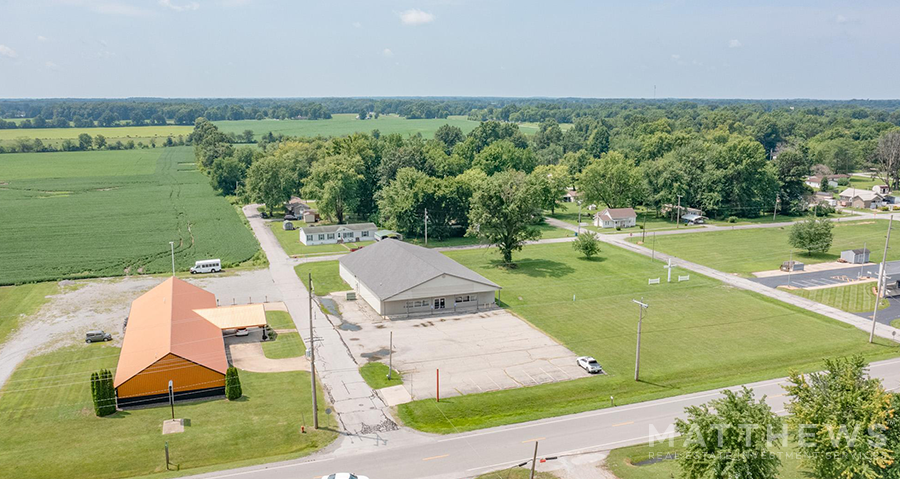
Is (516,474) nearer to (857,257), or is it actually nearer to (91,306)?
(91,306)

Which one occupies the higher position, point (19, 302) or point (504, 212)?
point (504, 212)

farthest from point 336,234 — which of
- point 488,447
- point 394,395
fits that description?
point 488,447

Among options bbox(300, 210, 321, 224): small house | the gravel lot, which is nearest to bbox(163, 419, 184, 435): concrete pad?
the gravel lot

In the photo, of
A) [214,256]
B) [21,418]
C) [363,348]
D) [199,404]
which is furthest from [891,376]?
[214,256]

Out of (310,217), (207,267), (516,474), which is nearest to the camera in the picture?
(516,474)

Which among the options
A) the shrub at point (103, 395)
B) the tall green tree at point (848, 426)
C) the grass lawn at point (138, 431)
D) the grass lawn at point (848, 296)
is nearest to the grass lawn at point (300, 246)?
the grass lawn at point (138, 431)

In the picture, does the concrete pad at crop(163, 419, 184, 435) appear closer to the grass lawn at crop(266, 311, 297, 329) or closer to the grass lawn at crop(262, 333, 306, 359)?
the grass lawn at crop(262, 333, 306, 359)
